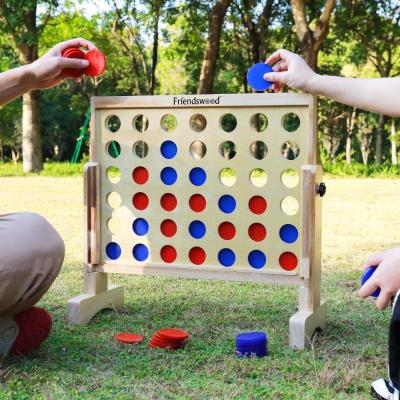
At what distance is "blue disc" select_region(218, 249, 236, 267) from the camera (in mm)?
2533

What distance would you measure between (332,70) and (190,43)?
5994 mm

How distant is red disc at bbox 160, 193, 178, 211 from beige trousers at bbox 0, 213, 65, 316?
2.53ft

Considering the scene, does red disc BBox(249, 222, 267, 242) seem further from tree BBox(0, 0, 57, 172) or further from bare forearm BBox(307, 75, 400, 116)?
tree BBox(0, 0, 57, 172)

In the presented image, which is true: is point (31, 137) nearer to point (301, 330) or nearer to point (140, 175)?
point (140, 175)

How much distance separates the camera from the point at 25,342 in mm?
2033

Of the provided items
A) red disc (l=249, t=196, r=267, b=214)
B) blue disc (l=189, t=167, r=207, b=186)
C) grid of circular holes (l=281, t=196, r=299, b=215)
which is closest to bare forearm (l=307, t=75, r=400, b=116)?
red disc (l=249, t=196, r=267, b=214)

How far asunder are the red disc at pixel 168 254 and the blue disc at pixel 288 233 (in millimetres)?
461

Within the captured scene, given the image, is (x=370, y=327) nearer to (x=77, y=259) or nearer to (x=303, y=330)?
(x=303, y=330)

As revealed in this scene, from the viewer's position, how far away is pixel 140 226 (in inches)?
105

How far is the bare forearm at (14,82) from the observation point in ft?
6.56

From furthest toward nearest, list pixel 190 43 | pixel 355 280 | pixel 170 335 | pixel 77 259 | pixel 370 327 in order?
1. pixel 190 43
2. pixel 77 259
3. pixel 355 280
4. pixel 370 327
5. pixel 170 335

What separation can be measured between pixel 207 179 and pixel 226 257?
1.07ft

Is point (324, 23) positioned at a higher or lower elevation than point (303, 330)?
higher

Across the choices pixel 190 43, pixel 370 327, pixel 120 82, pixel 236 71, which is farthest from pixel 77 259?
pixel 120 82
